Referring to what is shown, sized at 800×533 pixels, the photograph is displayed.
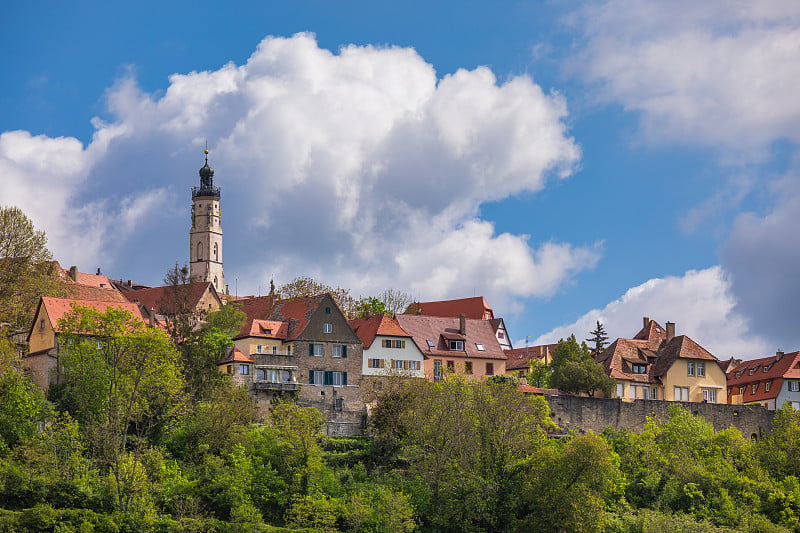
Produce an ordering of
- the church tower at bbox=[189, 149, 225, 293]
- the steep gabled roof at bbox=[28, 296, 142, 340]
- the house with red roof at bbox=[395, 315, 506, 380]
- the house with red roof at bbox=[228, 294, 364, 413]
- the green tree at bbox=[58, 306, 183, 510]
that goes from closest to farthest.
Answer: the green tree at bbox=[58, 306, 183, 510] < the steep gabled roof at bbox=[28, 296, 142, 340] < the house with red roof at bbox=[228, 294, 364, 413] < the house with red roof at bbox=[395, 315, 506, 380] < the church tower at bbox=[189, 149, 225, 293]

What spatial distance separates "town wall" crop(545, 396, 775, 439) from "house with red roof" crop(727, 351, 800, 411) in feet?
37.5

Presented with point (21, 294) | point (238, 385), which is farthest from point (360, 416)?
point (21, 294)

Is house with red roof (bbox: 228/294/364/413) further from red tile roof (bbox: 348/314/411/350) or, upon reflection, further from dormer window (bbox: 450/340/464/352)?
dormer window (bbox: 450/340/464/352)

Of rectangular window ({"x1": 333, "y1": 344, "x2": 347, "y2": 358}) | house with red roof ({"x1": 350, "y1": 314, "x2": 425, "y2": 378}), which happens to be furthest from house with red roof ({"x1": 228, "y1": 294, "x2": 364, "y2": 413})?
house with red roof ({"x1": 350, "y1": 314, "x2": 425, "y2": 378})

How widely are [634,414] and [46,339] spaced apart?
42.9 metres

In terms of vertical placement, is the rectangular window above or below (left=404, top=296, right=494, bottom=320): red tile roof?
below

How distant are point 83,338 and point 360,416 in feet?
65.9

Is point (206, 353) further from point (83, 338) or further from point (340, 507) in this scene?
point (340, 507)

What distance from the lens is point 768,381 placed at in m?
119

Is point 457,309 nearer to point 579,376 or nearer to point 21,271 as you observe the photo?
point 579,376

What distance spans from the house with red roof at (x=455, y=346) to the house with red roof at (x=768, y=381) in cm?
2574

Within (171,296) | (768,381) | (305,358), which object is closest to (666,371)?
(768,381)

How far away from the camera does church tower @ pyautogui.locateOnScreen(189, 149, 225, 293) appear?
175 metres

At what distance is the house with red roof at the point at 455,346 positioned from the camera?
104125 mm
